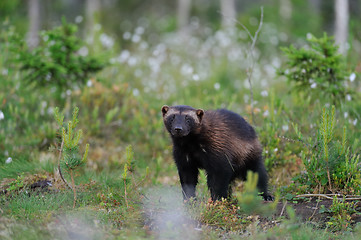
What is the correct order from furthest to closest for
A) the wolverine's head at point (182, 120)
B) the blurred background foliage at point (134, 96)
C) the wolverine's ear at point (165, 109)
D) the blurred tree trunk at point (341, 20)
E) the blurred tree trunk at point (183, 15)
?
the blurred tree trunk at point (183, 15) → the blurred tree trunk at point (341, 20) → the blurred background foliage at point (134, 96) → the wolverine's ear at point (165, 109) → the wolverine's head at point (182, 120)

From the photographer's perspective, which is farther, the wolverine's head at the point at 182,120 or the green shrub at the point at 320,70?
the green shrub at the point at 320,70

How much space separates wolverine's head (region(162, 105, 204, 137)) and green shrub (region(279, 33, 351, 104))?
217 centimetres

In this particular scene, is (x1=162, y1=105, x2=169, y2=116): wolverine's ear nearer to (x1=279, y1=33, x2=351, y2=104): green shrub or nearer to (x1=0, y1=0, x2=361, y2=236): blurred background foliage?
(x1=0, y1=0, x2=361, y2=236): blurred background foliage

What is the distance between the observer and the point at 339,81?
5840 mm

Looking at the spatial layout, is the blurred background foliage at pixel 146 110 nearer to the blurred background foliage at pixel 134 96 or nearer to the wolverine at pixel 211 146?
the blurred background foliage at pixel 134 96

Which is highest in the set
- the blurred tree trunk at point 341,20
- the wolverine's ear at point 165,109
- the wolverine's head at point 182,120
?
the blurred tree trunk at point 341,20

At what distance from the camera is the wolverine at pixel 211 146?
4.16 m

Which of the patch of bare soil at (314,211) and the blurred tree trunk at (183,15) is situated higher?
the blurred tree trunk at (183,15)

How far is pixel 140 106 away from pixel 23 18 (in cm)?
1020

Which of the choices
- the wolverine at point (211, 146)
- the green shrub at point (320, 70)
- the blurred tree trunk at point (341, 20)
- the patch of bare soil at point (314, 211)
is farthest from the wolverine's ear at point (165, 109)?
the blurred tree trunk at point (341, 20)

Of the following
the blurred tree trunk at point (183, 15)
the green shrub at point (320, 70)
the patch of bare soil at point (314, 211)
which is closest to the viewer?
the patch of bare soil at point (314, 211)

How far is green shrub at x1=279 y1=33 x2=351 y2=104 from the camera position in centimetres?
570

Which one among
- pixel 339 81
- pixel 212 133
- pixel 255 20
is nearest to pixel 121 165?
pixel 212 133

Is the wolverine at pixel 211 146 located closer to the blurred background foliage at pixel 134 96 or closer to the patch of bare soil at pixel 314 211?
the patch of bare soil at pixel 314 211
